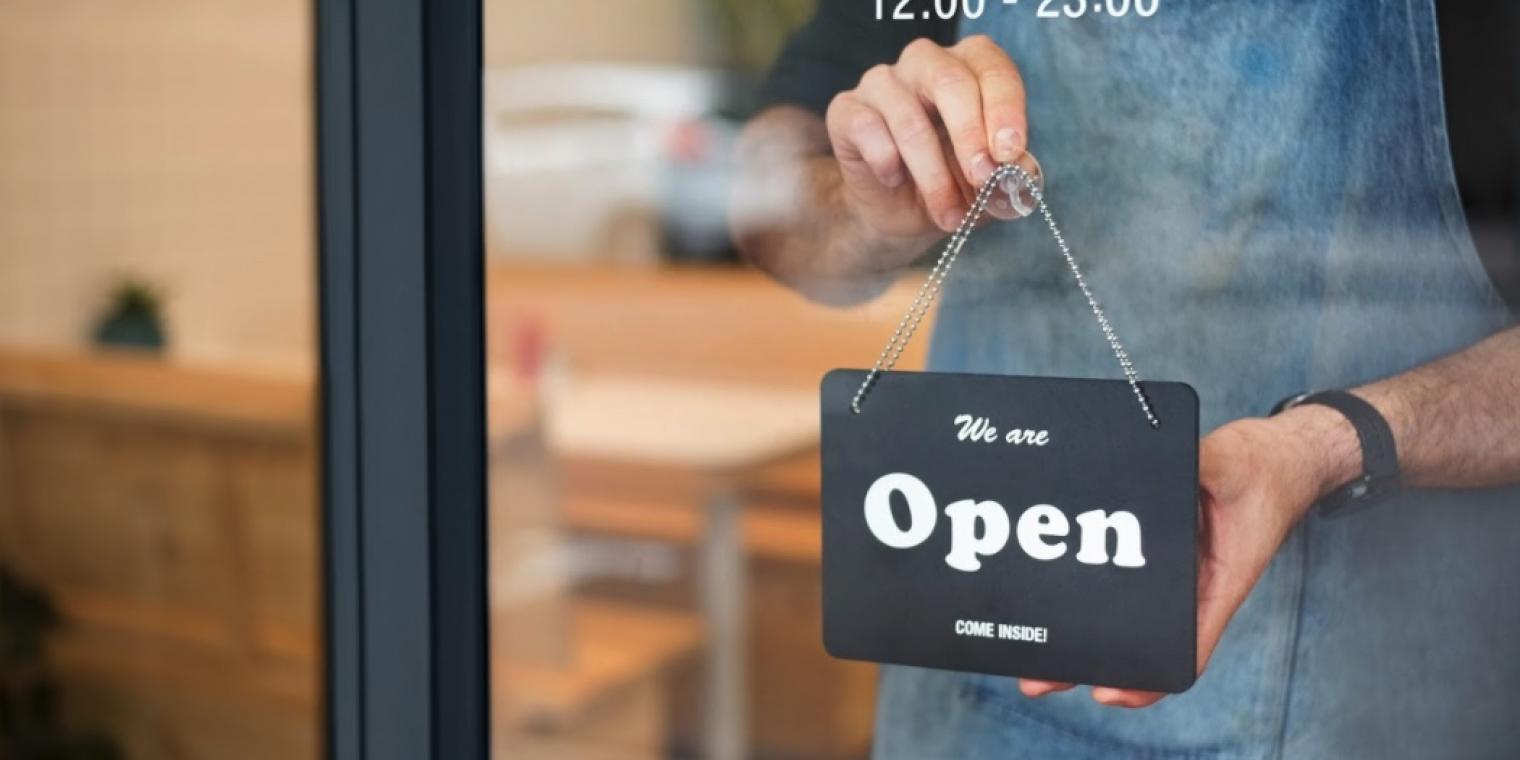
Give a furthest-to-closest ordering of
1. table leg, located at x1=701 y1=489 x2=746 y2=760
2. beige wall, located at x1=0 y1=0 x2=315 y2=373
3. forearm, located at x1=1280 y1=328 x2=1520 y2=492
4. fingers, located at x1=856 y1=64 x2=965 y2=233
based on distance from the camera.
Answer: beige wall, located at x1=0 y1=0 x2=315 y2=373 < table leg, located at x1=701 y1=489 x2=746 y2=760 < fingers, located at x1=856 y1=64 x2=965 y2=233 < forearm, located at x1=1280 y1=328 x2=1520 y2=492

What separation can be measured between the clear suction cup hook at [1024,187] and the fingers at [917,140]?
29 mm

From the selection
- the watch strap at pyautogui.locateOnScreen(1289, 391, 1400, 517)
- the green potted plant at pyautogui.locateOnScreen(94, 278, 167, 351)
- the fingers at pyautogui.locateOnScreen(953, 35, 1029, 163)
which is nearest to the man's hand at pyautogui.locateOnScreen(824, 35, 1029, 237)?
the fingers at pyautogui.locateOnScreen(953, 35, 1029, 163)

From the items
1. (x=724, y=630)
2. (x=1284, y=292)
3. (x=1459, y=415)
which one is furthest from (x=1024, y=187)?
(x=724, y=630)

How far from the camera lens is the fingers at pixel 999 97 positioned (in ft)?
3.01

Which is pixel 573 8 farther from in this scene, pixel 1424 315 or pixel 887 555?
pixel 1424 315

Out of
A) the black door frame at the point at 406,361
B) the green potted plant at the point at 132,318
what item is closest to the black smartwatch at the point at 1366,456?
the black door frame at the point at 406,361

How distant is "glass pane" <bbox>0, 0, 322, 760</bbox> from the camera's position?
5.59ft

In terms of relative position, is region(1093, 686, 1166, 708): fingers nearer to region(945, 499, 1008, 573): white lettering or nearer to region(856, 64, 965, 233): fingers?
region(945, 499, 1008, 573): white lettering

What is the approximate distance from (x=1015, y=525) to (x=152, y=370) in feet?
4.09

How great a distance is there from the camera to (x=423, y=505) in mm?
1083

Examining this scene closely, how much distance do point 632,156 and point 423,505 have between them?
272 millimetres

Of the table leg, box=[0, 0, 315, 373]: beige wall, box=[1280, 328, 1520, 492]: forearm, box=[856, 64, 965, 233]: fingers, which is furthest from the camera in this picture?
box=[0, 0, 315, 373]: beige wall

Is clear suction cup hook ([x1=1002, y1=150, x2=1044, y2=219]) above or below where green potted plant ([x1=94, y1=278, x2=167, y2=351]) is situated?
above

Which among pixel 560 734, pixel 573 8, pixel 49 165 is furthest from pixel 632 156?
pixel 49 165
